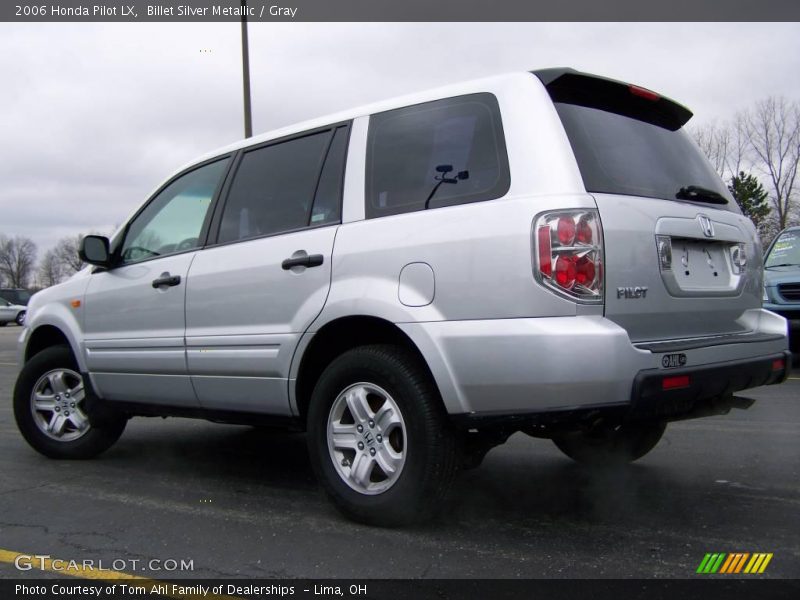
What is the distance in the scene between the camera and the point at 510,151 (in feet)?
10.3

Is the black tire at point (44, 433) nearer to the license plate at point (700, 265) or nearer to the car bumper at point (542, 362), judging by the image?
the car bumper at point (542, 362)

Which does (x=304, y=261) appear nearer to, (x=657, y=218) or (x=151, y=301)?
(x=151, y=301)

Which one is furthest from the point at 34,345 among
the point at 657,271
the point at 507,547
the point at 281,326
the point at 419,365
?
the point at 657,271

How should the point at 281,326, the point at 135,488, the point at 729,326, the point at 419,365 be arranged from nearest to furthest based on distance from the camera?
the point at 419,365, the point at 729,326, the point at 281,326, the point at 135,488

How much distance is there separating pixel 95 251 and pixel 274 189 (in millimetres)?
1474

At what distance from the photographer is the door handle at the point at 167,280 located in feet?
14.2

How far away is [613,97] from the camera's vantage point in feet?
11.5

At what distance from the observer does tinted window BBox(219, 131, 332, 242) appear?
3.91m

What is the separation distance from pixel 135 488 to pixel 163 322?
0.98 meters

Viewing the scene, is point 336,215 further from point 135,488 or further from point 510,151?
point 135,488

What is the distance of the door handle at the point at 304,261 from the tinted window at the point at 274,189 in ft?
0.77

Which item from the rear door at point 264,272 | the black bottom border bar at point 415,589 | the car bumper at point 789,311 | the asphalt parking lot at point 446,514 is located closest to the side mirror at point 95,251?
the rear door at point 264,272

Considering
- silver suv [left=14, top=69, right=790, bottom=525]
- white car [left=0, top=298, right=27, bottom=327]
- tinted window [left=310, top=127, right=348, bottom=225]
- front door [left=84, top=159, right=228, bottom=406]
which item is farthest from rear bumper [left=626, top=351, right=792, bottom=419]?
white car [left=0, top=298, right=27, bottom=327]

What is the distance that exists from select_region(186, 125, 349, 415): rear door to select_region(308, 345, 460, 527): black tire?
32 cm
